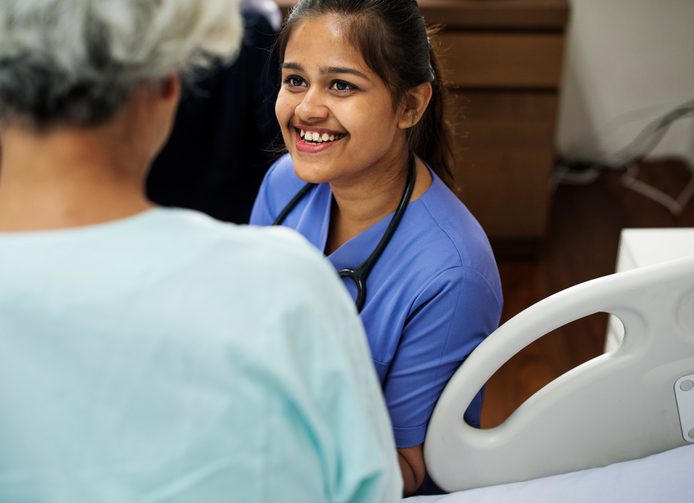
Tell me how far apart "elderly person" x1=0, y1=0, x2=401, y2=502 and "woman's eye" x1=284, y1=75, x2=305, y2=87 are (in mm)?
611

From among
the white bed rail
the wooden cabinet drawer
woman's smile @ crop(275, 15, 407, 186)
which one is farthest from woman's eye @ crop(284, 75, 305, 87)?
the wooden cabinet drawer

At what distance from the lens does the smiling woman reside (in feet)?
4.17

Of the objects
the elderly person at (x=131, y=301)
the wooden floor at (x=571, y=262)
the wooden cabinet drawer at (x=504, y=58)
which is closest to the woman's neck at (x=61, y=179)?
the elderly person at (x=131, y=301)

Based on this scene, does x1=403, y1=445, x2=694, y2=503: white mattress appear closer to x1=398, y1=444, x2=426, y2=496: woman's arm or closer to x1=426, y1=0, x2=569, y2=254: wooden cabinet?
x1=398, y1=444, x2=426, y2=496: woman's arm

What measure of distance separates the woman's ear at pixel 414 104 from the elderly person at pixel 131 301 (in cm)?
63

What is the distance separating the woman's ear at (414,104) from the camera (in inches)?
53.8

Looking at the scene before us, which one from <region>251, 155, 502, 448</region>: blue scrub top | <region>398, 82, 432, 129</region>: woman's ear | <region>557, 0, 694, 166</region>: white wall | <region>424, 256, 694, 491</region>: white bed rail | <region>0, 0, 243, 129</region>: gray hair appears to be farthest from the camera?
<region>557, 0, 694, 166</region>: white wall

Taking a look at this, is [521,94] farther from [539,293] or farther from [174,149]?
[174,149]

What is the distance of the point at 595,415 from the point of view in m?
1.25

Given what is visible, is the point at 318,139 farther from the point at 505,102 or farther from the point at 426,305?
the point at 505,102

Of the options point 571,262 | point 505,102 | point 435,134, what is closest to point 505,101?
point 505,102

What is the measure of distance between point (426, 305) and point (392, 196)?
21 cm

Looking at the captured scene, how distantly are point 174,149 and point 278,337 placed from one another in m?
1.87

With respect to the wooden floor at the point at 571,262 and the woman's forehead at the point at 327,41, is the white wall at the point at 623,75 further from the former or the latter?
the woman's forehead at the point at 327,41
